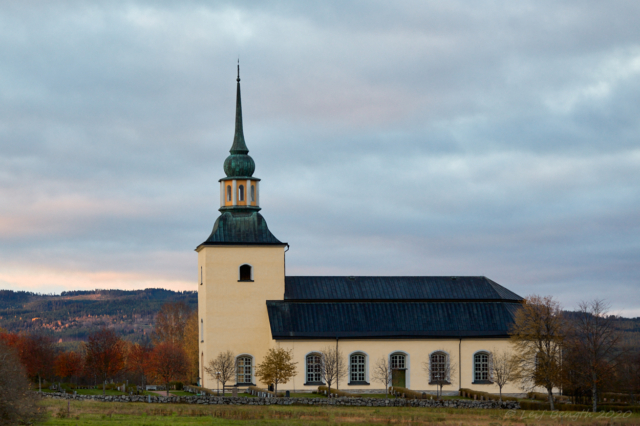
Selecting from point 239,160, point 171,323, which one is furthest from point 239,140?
point 171,323

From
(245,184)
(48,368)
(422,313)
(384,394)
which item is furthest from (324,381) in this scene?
(48,368)

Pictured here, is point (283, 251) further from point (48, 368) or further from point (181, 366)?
point (48, 368)

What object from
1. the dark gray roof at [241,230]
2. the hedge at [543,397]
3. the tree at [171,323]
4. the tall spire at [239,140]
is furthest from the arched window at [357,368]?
the tree at [171,323]

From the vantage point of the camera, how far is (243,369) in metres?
57.2

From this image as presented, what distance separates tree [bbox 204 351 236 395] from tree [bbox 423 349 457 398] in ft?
44.1

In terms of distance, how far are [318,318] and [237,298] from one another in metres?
5.93

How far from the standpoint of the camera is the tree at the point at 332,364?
53781 millimetres

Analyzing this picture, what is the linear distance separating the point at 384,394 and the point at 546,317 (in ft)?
40.6

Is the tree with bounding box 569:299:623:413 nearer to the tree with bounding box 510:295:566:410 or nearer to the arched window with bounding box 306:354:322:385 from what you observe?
the tree with bounding box 510:295:566:410

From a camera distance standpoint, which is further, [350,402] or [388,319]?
→ [388,319]

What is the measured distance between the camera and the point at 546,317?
49281mm

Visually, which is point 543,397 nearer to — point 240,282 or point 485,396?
point 485,396

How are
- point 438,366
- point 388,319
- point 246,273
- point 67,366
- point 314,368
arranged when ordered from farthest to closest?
point 67,366 → point 246,273 → point 388,319 → point 438,366 → point 314,368

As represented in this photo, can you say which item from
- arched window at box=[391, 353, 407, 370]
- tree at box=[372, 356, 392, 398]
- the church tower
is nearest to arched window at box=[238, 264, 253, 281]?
the church tower
